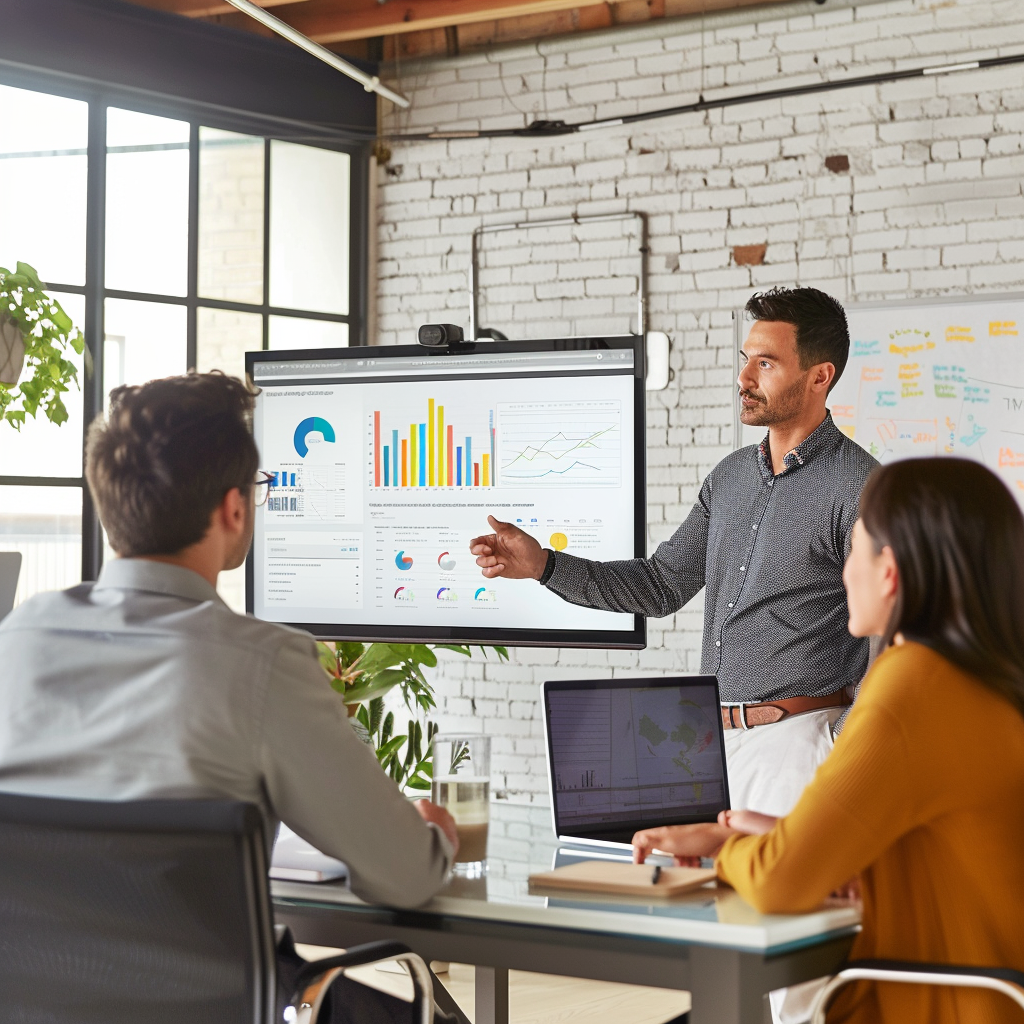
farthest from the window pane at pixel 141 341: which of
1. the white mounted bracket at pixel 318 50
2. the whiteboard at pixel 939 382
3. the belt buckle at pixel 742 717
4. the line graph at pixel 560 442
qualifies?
the belt buckle at pixel 742 717

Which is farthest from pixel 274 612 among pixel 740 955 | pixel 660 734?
pixel 740 955

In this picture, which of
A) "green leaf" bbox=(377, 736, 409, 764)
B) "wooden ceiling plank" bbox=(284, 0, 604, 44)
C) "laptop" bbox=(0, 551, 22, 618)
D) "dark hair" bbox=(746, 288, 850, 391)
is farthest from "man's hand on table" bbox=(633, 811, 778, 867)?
"wooden ceiling plank" bbox=(284, 0, 604, 44)

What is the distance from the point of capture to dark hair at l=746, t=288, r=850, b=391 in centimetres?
272

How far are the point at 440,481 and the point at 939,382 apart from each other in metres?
2.01

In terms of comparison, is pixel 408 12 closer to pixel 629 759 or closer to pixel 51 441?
pixel 51 441

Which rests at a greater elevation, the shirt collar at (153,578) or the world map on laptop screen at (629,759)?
the shirt collar at (153,578)

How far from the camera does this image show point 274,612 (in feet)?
9.61

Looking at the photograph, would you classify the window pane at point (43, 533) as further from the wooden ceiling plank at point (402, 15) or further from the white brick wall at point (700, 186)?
the wooden ceiling plank at point (402, 15)

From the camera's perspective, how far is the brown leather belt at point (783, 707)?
8.39ft

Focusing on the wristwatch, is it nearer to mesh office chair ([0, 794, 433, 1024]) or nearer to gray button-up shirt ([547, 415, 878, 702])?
gray button-up shirt ([547, 415, 878, 702])

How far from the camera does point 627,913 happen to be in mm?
1445

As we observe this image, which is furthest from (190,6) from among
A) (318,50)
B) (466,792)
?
(466,792)

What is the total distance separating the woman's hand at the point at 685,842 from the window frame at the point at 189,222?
2737mm

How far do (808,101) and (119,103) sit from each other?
234 centimetres
